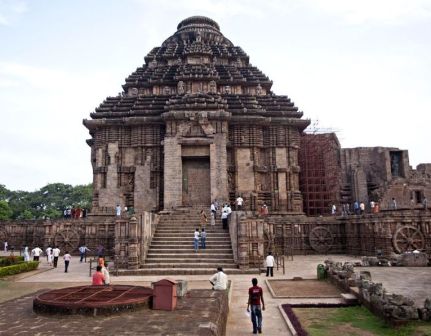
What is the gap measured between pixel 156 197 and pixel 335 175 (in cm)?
1704

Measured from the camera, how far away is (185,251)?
65.9 ft

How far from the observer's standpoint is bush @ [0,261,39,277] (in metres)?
18.6

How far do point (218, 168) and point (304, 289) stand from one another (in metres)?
16.3

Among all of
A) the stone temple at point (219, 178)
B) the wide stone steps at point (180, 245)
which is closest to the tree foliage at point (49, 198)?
the stone temple at point (219, 178)

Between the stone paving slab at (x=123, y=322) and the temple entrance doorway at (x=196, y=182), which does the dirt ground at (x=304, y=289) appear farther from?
the temple entrance doorway at (x=196, y=182)

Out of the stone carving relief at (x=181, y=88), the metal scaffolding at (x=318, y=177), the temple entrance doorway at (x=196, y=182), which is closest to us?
the temple entrance doorway at (x=196, y=182)

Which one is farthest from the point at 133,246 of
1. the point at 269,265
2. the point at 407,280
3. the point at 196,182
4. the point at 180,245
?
the point at 196,182

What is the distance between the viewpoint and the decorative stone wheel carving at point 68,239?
87.0ft

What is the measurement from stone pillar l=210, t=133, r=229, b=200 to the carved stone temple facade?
0.25ft

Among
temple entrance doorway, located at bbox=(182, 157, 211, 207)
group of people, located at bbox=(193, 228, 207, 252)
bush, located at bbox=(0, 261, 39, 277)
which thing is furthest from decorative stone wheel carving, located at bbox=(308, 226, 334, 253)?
bush, located at bbox=(0, 261, 39, 277)

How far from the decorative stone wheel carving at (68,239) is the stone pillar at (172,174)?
6.60 meters

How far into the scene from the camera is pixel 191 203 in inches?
1175

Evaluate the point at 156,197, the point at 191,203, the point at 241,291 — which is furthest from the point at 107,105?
the point at 241,291

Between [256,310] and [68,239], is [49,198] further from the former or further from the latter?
[256,310]
